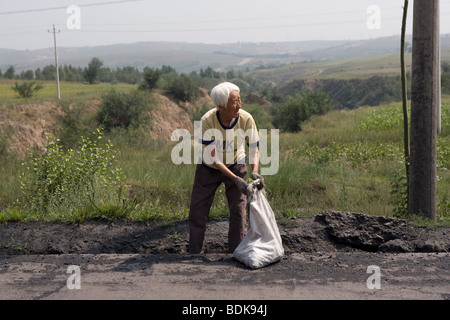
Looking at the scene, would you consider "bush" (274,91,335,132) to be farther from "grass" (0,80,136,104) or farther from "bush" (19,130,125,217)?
"bush" (19,130,125,217)

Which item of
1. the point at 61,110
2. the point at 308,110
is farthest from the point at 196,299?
the point at 308,110

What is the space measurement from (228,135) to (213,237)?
1.35m

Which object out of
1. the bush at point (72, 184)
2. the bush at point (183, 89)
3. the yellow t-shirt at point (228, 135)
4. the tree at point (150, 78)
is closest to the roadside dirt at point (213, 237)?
the bush at point (72, 184)

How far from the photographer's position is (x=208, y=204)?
17.7 ft

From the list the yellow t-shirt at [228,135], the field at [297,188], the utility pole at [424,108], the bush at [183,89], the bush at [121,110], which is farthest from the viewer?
the bush at [183,89]

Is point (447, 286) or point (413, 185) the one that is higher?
point (413, 185)

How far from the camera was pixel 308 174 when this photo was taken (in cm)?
968

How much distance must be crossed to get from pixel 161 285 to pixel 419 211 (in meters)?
3.31

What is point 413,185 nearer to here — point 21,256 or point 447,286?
point 447,286

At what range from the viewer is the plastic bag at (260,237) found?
4.83m

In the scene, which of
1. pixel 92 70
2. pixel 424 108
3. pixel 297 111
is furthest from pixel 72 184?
pixel 92 70

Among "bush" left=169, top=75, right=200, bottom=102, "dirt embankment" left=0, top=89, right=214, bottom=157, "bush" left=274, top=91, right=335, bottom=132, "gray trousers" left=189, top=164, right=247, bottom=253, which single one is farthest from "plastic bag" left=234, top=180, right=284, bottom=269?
"bush" left=169, top=75, right=200, bottom=102

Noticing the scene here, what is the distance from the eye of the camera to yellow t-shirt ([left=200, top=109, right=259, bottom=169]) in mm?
5078

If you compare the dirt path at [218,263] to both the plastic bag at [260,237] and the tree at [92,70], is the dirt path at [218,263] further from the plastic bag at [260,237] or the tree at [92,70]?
the tree at [92,70]
